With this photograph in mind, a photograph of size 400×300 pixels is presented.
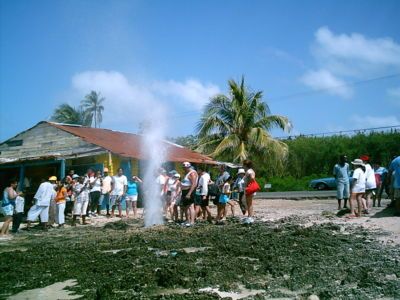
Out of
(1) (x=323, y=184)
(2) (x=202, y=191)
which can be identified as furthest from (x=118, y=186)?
(1) (x=323, y=184)

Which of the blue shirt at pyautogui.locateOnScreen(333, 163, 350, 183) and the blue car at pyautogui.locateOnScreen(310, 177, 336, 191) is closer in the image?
the blue shirt at pyautogui.locateOnScreen(333, 163, 350, 183)

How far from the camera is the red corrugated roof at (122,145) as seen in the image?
61.5 ft

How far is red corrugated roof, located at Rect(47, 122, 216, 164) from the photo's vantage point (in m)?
18.7

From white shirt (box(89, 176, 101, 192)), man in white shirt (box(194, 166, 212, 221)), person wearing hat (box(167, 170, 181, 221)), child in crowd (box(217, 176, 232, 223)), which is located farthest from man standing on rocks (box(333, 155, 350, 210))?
white shirt (box(89, 176, 101, 192))

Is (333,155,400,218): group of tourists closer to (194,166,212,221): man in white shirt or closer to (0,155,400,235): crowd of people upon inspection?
(0,155,400,235): crowd of people

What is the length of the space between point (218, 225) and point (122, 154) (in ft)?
25.6

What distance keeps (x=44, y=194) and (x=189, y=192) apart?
450cm

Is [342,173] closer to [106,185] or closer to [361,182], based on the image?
[361,182]

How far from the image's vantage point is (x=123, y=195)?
48.5 feet

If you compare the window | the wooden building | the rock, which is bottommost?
the rock

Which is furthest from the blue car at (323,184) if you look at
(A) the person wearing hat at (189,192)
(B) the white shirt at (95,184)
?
(A) the person wearing hat at (189,192)

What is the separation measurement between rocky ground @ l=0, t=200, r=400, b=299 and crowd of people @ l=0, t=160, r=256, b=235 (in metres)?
1.19

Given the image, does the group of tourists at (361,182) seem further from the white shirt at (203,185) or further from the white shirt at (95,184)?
the white shirt at (95,184)

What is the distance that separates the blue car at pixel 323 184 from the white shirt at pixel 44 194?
952 inches
